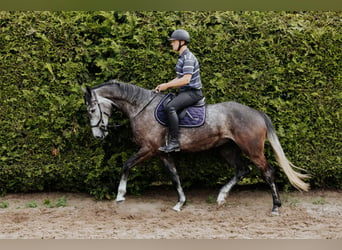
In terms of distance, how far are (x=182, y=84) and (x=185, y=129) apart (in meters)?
0.71

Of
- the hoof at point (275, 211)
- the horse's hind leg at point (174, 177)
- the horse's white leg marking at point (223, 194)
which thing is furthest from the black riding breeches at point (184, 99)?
the hoof at point (275, 211)

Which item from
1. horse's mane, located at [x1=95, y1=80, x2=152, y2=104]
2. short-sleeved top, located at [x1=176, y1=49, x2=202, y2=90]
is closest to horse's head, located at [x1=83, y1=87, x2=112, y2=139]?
horse's mane, located at [x1=95, y1=80, x2=152, y2=104]

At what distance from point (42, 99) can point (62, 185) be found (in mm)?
1526

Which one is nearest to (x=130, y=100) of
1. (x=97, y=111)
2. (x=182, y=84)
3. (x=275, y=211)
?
(x=97, y=111)

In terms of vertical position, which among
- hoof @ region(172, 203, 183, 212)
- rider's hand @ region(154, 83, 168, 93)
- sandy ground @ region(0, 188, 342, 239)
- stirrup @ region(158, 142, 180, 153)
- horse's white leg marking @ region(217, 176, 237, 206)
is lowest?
sandy ground @ region(0, 188, 342, 239)

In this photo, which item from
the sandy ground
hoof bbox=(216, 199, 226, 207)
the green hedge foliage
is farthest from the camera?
the green hedge foliage

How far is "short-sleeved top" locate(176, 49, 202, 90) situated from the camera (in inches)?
256

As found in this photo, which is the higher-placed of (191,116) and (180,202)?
(191,116)

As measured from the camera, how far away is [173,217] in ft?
22.1

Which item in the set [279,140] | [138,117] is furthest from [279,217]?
[138,117]

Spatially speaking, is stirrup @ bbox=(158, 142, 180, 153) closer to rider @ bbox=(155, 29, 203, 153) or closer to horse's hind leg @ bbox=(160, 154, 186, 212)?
rider @ bbox=(155, 29, 203, 153)

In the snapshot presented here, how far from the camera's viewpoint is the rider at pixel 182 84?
6508mm

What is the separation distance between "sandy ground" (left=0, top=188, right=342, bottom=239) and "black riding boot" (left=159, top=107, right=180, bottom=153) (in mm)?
1037

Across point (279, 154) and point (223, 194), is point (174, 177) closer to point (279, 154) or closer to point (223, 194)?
point (223, 194)
